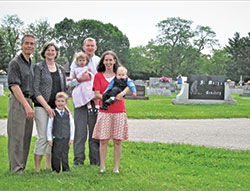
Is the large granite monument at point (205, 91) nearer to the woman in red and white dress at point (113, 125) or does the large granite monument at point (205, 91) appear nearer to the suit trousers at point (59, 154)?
the woman in red and white dress at point (113, 125)

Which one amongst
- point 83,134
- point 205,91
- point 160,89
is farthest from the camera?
point 160,89

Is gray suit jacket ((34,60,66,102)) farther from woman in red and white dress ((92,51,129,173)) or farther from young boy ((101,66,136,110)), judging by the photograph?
young boy ((101,66,136,110))

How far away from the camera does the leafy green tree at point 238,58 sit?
63.2 m

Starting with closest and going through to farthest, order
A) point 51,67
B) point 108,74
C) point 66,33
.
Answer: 1. point 51,67
2. point 108,74
3. point 66,33

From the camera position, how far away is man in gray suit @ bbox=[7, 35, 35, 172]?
4.62 m

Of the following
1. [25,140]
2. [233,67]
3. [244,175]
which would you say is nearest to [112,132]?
[25,140]

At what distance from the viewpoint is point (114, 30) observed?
230 ft

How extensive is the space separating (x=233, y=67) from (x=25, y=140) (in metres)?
62.9

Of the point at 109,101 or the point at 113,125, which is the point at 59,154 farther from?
the point at 109,101

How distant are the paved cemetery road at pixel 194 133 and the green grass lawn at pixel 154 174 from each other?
1.21m

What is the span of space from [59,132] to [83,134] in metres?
0.73

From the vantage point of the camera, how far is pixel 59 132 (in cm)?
462

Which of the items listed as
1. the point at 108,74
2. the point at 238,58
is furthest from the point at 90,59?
the point at 238,58

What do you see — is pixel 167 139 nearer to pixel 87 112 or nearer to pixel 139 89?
pixel 87 112
